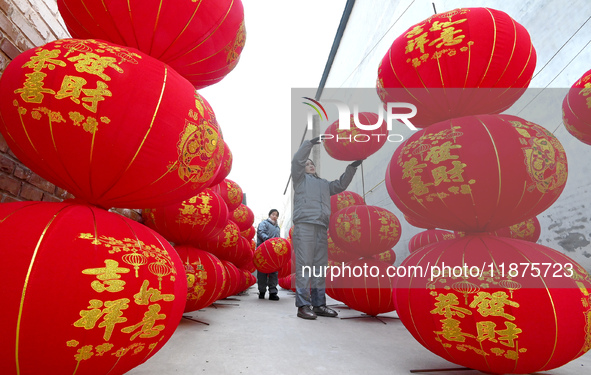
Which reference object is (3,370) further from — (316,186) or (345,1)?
(345,1)

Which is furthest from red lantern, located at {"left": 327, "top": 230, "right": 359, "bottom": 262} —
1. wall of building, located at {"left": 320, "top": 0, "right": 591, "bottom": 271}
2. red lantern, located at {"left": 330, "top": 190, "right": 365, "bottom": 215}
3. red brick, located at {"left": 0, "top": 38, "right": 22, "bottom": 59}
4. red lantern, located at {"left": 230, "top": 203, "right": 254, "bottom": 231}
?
red brick, located at {"left": 0, "top": 38, "right": 22, "bottom": 59}

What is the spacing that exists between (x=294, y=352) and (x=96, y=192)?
3.28ft

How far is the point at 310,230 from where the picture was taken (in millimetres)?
2486

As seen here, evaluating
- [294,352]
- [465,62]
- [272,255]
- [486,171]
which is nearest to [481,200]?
[486,171]

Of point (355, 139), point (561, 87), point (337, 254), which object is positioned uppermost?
point (561, 87)

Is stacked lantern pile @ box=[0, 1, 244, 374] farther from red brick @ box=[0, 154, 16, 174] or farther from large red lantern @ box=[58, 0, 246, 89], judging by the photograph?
red brick @ box=[0, 154, 16, 174]

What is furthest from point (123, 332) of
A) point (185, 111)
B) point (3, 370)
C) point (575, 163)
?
point (575, 163)

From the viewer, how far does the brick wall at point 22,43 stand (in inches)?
38.1

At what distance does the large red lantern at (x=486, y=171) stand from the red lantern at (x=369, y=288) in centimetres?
103

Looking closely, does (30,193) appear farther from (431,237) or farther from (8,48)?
(431,237)

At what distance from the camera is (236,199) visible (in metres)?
3.06

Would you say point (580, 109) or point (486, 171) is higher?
point (580, 109)

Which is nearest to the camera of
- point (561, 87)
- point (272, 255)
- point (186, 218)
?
point (186, 218)

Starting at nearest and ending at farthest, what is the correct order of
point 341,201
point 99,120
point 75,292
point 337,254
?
point 75,292 < point 99,120 < point 337,254 < point 341,201
